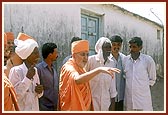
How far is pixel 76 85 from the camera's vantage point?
10.4 feet

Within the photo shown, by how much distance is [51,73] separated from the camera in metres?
3.60

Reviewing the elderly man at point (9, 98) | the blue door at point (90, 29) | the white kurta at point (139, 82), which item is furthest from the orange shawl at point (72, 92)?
the blue door at point (90, 29)

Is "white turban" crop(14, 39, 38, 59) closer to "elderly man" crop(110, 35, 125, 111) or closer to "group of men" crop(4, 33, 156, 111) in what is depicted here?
"group of men" crop(4, 33, 156, 111)

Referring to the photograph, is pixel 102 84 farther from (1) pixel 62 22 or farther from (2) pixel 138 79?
(1) pixel 62 22

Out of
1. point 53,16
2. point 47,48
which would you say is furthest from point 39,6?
point 47,48

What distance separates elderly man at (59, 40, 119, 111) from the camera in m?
3.16

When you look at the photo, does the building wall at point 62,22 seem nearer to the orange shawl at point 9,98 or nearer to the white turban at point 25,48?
the white turban at point 25,48

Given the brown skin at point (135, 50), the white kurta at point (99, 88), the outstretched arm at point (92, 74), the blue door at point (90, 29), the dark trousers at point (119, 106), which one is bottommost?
the dark trousers at point (119, 106)

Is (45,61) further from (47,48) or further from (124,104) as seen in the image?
(124,104)

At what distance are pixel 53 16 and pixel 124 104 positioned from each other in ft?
5.24

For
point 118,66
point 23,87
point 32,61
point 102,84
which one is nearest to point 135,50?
point 118,66

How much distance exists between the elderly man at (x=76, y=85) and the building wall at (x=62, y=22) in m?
1.16

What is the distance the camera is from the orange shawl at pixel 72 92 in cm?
318

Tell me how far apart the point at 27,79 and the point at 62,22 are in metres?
2.14
